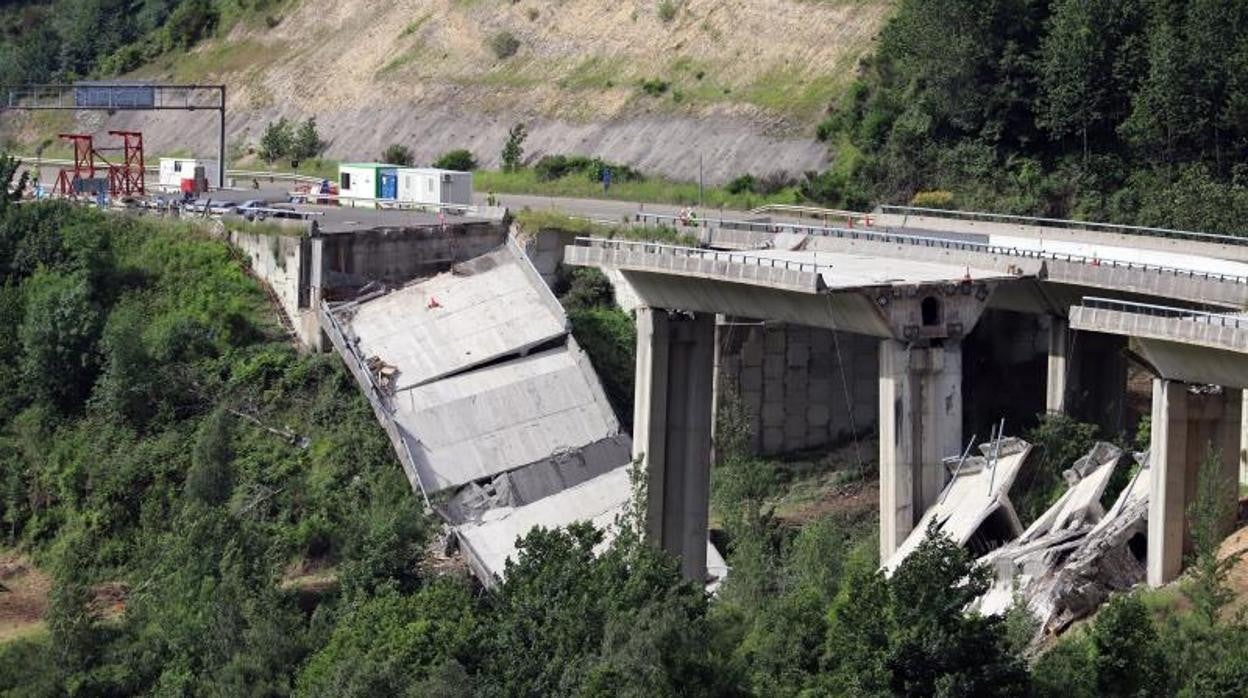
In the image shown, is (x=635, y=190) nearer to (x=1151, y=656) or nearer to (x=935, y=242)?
(x=935, y=242)

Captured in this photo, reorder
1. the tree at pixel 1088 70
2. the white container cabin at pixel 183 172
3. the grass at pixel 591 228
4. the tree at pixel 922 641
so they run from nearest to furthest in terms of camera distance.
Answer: the tree at pixel 922 641 → the grass at pixel 591 228 → the tree at pixel 1088 70 → the white container cabin at pixel 183 172

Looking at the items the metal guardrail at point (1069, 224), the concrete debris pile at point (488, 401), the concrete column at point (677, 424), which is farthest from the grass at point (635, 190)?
the concrete column at point (677, 424)

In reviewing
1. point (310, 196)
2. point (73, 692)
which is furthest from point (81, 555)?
point (310, 196)

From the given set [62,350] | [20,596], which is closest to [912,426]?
[20,596]

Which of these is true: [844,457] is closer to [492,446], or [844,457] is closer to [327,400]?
[492,446]

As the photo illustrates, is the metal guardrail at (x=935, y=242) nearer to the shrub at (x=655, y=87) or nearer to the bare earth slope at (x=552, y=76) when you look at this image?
the bare earth slope at (x=552, y=76)

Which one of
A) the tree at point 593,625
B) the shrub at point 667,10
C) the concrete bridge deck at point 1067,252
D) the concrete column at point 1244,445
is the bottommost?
the tree at point 593,625

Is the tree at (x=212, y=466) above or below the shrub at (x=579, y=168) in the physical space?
below
